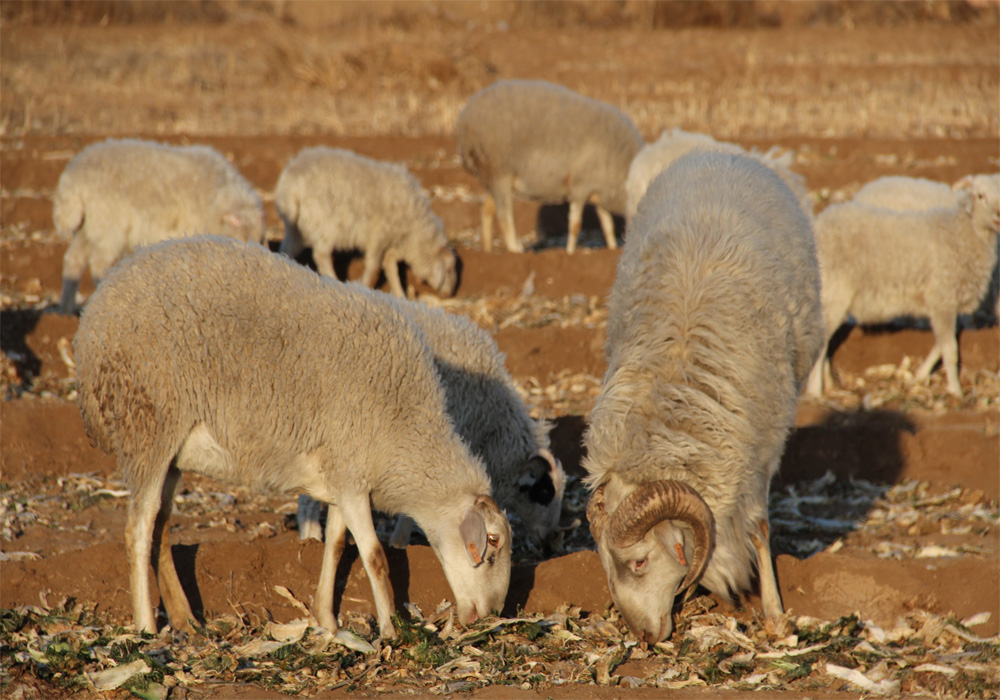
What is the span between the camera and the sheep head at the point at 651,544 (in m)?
4.62

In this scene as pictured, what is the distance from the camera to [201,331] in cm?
492

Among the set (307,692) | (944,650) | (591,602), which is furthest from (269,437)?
(944,650)

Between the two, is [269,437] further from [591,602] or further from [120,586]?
[591,602]

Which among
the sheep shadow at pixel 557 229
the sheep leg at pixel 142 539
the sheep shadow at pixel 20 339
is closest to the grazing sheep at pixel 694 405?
the sheep leg at pixel 142 539

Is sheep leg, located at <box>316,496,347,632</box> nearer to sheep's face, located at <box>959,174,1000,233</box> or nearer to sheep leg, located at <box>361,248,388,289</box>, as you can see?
sheep leg, located at <box>361,248,388,289</box>

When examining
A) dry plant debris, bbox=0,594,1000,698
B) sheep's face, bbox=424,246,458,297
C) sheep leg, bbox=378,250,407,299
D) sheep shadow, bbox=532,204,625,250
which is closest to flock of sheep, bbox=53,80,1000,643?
dry plant debris, bbox=0,594,1000,698

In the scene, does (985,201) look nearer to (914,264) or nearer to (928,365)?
(914,264)

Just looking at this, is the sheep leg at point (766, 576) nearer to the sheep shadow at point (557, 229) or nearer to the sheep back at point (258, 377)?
the sheep back at point (258, 377)

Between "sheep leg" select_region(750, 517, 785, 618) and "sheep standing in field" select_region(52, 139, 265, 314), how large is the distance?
672 centimetres

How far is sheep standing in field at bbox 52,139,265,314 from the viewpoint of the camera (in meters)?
10.2

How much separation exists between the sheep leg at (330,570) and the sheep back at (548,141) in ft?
26.9

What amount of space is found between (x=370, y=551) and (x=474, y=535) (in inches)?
20.9

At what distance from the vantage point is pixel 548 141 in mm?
12680

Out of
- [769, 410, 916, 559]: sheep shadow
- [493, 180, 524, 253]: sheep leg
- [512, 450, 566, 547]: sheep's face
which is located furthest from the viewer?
[493, 180, 524, 253]: sheep leg
